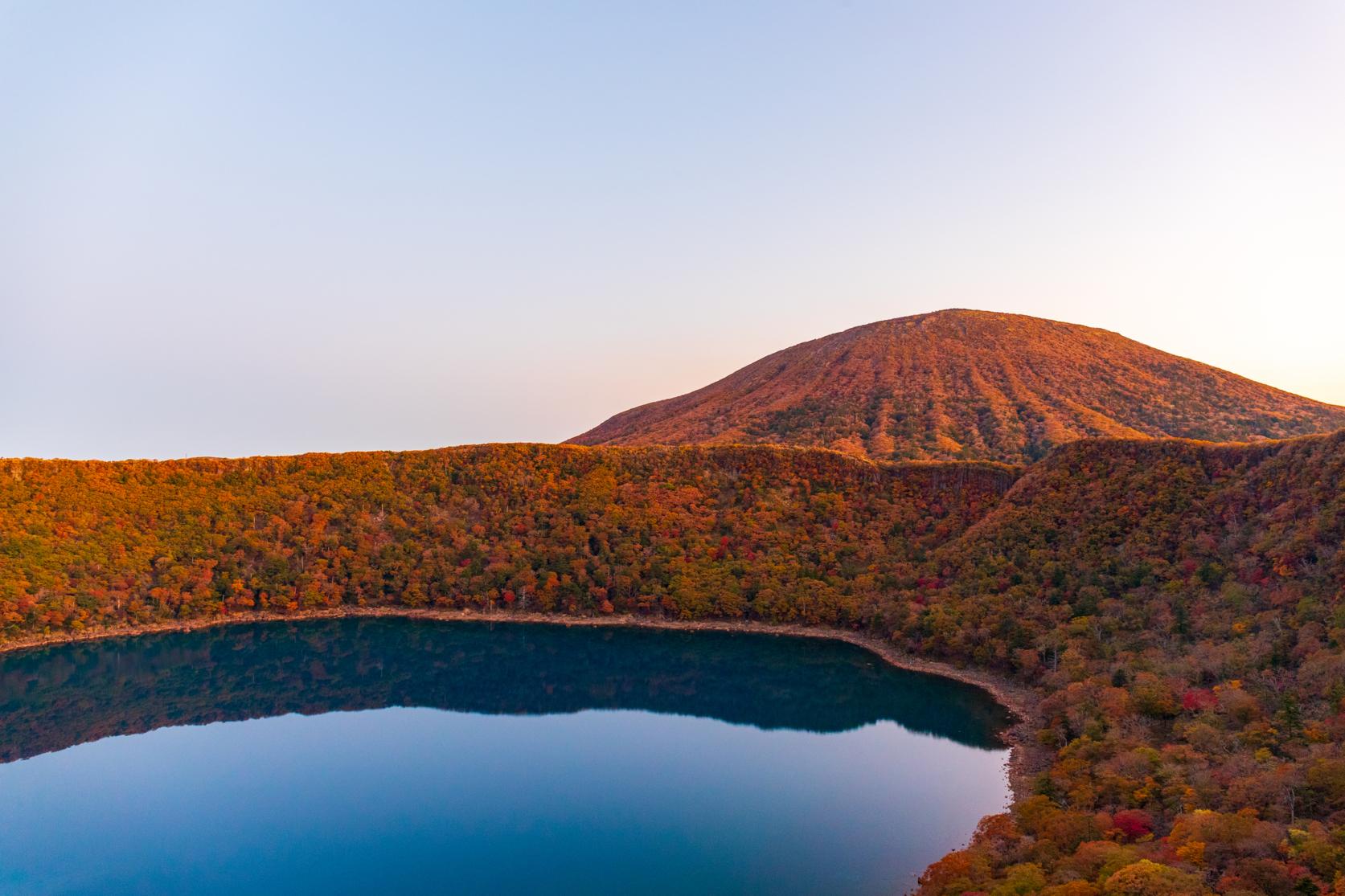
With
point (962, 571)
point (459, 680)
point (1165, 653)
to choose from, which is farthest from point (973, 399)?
point (459, 680)

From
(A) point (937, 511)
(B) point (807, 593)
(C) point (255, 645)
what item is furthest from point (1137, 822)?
(C) point (255, 645)

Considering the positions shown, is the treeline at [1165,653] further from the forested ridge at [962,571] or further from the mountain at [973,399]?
the mountain at [973,399]

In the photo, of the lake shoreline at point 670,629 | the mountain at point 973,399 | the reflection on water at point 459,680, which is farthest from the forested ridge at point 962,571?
the mountain at point 973,399

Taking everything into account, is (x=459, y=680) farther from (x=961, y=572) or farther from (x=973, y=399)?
(x=973, y=399)

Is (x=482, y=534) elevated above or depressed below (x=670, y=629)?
above

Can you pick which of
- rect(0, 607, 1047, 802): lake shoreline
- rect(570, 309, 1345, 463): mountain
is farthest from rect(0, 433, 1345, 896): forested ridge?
rect(570, 309, 1345, 463): mountain
